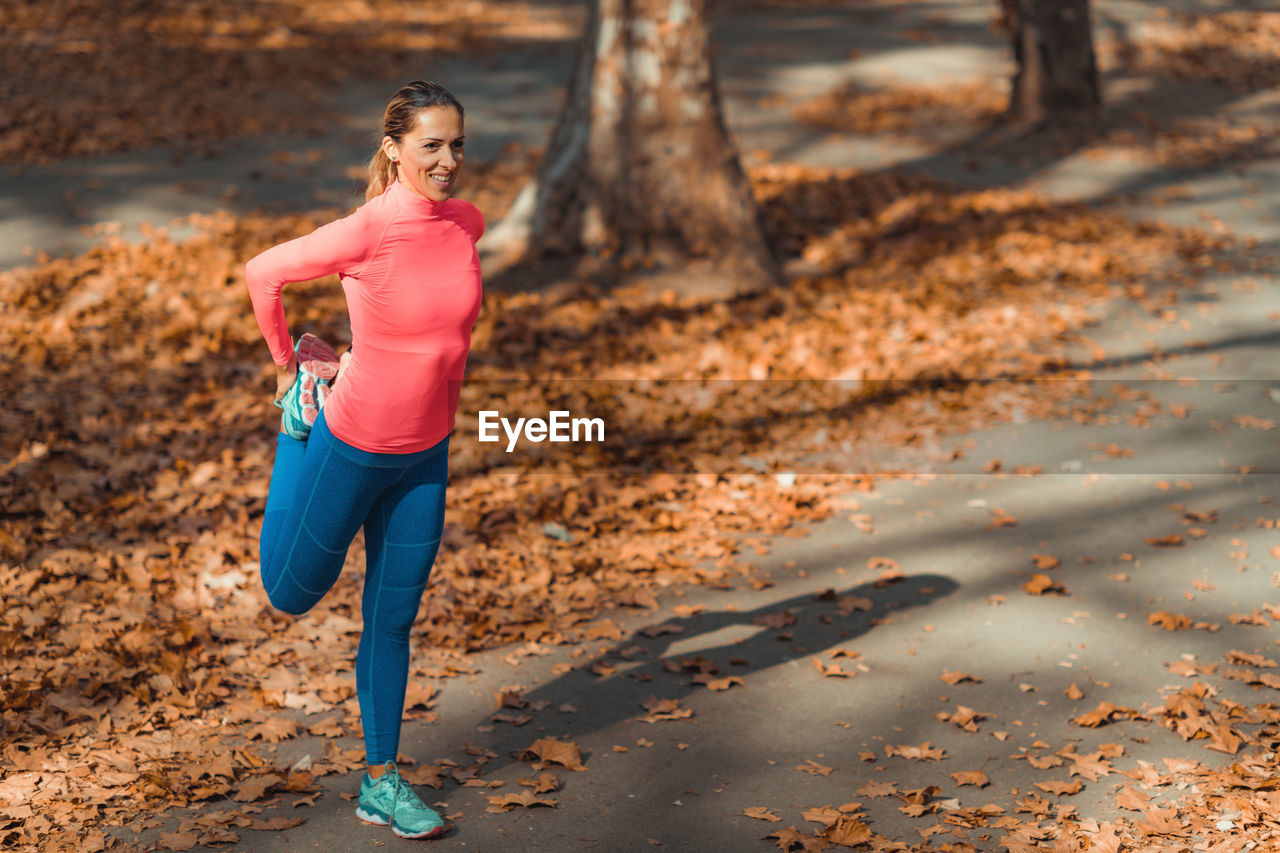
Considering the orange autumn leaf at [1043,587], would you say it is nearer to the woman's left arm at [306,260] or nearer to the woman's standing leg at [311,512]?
the woman's standing leg at [311,512]

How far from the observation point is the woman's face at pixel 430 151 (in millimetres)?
3100

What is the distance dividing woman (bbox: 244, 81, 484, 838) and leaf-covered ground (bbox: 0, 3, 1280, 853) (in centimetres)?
77

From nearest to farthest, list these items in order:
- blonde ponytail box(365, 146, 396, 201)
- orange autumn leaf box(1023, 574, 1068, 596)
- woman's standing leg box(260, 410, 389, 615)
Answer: blonde ponytail box(365, 146, 396, 201)
woman's standing leg box(260, 410, 389, 615)
orange autumn leaf box(1023, 574, 1068, 596)

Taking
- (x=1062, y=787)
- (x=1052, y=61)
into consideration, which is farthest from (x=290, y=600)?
(x=1052, y=61)

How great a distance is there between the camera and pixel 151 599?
527 cm

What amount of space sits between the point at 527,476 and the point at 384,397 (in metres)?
3.54

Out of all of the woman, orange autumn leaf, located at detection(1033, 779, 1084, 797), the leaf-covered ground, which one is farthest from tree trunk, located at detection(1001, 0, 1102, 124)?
the woman

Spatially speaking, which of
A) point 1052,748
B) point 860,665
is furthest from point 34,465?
point 1052,748

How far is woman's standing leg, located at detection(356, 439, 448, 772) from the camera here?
11.4 feet

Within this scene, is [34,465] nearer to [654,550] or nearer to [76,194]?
[654,550]

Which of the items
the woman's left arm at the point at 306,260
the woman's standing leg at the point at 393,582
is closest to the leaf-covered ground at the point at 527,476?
the woman's standing leg at the point at 393,582

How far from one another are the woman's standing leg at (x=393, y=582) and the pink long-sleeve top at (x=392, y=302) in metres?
0.19

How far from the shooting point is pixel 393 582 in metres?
3.53

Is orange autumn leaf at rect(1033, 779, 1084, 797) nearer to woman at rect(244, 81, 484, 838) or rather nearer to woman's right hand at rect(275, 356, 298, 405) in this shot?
woman at rect(244, 81, 484, 838)
